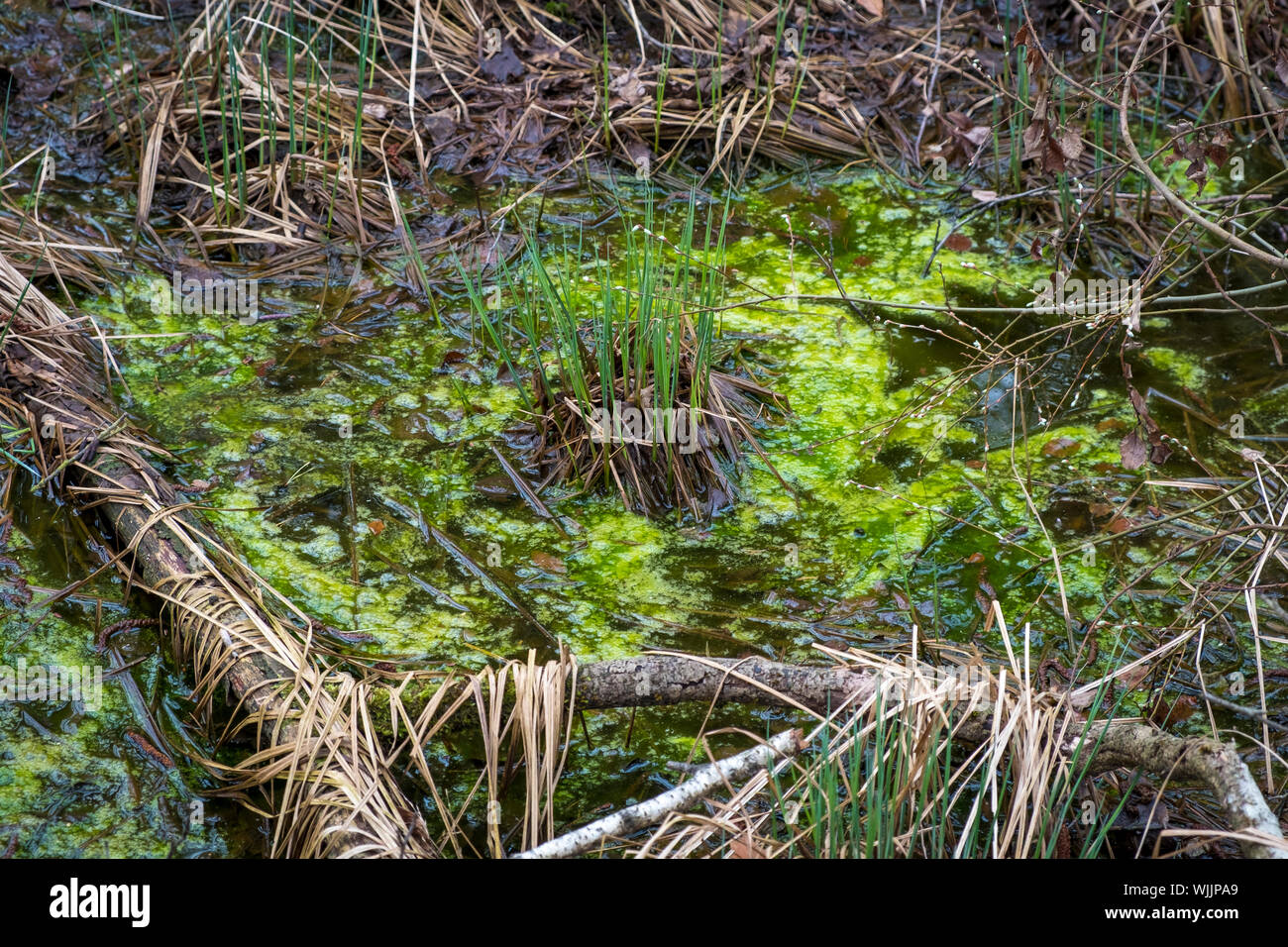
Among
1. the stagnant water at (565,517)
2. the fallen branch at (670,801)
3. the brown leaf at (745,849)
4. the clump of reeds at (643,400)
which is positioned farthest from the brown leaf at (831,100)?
the brown leaf at (745,849)

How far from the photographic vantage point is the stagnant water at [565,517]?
6.02 ft

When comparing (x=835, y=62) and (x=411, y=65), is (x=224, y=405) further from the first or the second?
(x=835, y=62)

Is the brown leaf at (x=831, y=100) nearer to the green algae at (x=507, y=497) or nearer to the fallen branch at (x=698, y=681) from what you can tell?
the green algae at (x=507, y=497)

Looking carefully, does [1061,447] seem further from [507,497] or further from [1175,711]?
[507,497]

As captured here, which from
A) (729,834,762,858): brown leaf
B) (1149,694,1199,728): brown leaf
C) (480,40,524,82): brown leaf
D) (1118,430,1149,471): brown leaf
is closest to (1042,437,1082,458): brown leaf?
(1118,430,1149,471): brown leaf

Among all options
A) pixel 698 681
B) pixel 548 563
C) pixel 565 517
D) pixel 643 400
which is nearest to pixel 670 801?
pixel 698 681

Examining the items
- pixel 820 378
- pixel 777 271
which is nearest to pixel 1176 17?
pixel 777 271

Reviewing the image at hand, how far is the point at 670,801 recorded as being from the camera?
1.49m

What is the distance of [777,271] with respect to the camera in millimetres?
3107

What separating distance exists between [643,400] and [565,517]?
31 centimetres

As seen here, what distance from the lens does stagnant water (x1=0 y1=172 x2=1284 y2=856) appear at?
6.02ft

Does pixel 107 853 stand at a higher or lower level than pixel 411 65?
lower

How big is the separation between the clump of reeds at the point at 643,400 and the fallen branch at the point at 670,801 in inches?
34.0
